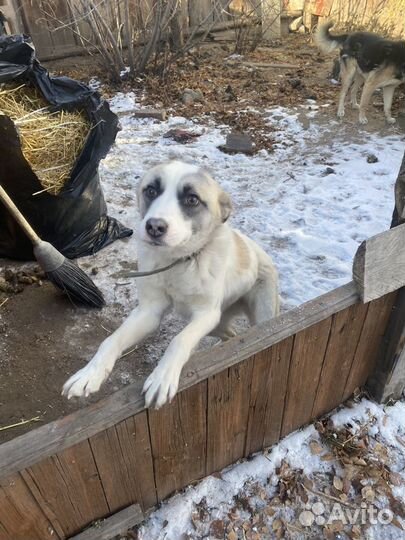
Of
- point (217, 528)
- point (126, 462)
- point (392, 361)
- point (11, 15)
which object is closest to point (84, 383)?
point (126, 462)

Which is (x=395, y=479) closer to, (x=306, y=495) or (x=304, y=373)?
(x=306, y=495)

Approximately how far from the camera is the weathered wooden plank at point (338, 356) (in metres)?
2.11

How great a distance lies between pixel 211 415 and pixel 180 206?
0.98m

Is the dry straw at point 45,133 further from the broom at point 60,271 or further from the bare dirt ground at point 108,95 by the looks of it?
the bare dirt ground at point 108,95

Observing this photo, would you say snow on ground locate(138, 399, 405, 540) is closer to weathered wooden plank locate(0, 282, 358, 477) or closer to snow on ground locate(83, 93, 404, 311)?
weathered wooden plank locate(0, 282, 358, 477)

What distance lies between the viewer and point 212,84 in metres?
7.68

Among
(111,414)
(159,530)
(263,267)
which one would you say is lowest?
(159,530)

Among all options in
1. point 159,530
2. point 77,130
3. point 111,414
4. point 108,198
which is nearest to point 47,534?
point 159,530

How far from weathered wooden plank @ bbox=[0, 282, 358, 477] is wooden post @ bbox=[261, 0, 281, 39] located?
9068 mm

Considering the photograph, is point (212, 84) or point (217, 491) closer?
point (217, 491)

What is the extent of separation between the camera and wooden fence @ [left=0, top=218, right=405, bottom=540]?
158cm

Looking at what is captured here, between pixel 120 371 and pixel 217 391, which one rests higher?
pixel 217 391

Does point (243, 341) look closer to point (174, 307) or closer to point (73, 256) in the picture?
point (174, 307)

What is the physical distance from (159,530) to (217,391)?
0.85 metres
